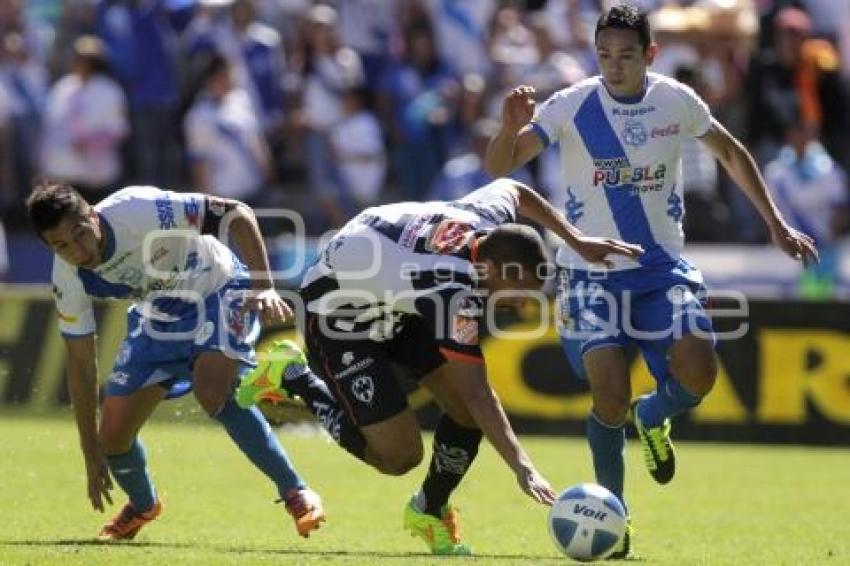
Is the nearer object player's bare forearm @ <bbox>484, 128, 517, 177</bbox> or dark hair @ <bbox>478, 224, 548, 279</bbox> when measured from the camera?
dark hair @ <bbox>478, 224, 548, 279</bbox>

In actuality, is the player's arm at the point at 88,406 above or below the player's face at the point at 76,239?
below

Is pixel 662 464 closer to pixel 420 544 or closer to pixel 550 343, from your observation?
pixel 420 544

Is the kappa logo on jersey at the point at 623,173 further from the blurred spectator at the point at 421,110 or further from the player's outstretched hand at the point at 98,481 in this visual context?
the blurred spectator at the point at 421,110

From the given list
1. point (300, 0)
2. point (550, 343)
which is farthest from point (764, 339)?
point (300, 0)

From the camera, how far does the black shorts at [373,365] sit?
32.4 ft

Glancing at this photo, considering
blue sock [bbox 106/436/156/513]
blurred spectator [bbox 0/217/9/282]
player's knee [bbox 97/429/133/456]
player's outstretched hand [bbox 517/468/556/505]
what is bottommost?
blurred spectator [bbox 0/217/9/282]

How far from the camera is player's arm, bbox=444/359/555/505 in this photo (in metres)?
8.77

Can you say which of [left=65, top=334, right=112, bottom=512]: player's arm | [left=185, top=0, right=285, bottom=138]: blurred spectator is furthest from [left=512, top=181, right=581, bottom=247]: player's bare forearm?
[left=185, top=0, right=285, bottom=138]: blurred spectator

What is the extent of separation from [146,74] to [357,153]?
2434mm

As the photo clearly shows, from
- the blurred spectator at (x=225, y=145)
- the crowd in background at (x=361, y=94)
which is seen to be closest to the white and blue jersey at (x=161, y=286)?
the crowd in background at (x=361, y=94)

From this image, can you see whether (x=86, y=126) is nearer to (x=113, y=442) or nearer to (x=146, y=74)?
(x=146, y=74)

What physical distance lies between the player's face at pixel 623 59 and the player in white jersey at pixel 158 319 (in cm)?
197

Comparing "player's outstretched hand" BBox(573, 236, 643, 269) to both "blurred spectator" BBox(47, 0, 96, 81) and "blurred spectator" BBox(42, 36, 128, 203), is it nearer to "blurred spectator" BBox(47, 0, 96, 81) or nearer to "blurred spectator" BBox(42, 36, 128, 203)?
"blurred spectator" BBox(42, 36, 128, 203)

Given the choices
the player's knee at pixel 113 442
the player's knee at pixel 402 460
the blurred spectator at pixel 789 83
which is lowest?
the blurred spectator at pixel 789 83
